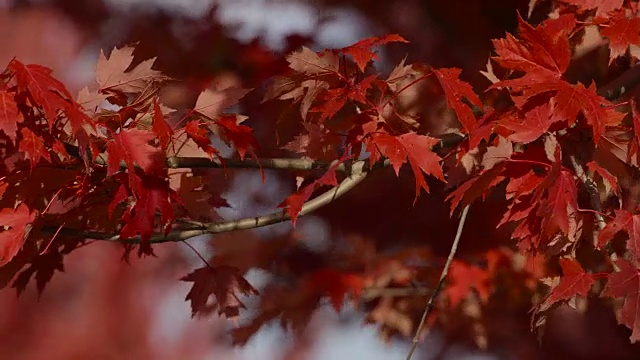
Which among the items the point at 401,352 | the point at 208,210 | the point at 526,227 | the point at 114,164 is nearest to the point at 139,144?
the point at 114,164

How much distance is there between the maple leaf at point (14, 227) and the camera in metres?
0.98

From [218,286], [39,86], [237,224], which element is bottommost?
[218,286]

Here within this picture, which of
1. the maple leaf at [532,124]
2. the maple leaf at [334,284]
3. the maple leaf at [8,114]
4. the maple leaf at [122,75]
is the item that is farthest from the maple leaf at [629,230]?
the maple leaf at [334,284]

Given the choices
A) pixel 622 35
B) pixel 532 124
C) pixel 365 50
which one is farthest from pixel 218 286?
pixel 622 35

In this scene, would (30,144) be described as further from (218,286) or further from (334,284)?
(334,284)

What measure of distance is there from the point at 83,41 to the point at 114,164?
0.91 metres

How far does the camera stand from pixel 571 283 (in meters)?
0.97

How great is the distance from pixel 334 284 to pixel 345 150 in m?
0.70

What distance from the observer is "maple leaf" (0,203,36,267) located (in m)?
0.98

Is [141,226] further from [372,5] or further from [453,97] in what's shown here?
[372,5]

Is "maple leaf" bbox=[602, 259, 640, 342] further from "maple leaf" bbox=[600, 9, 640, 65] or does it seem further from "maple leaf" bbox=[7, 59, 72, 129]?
"maple leaf" bbox=[7, 59, 72, 129]

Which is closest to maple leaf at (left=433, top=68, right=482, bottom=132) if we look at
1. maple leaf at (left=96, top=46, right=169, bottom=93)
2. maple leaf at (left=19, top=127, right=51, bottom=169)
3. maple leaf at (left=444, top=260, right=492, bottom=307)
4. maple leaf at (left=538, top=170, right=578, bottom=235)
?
maple leaf at (left=538, top=170, right=578, bottom=235)

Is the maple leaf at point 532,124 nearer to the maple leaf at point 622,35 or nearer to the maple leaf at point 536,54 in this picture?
the maple leaf at point 536,54

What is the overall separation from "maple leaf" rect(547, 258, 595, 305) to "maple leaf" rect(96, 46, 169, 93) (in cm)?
57
